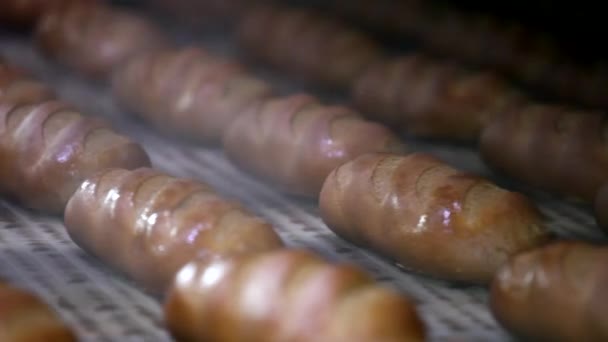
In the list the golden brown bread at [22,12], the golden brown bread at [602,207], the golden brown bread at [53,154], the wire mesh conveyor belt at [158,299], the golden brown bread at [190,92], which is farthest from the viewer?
the golden brown bread at [22,12]

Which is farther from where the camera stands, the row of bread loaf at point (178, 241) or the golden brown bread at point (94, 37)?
the golden brown bread at point (94, 37)

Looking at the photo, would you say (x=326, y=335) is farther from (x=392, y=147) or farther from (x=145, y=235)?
(x=392, y=147)

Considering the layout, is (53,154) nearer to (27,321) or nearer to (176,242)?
(176,242)

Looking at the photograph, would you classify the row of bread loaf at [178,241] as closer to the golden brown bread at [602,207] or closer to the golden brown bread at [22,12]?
the golden brown bread at [602,207]

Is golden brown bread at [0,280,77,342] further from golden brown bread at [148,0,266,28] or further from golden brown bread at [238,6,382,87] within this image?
golden brown bread at [148,0,266,28]

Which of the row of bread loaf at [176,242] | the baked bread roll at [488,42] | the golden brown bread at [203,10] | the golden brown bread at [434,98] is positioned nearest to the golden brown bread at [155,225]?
the row of bread loaf at [176,242]

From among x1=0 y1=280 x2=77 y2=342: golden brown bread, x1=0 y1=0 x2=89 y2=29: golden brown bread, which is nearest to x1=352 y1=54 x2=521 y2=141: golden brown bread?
x1=0 y1=0 x2=89 y2=29: golden brown bread

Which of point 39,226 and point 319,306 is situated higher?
point 319,306

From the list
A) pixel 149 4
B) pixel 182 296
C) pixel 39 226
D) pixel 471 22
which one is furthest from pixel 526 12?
pixel 182 296
